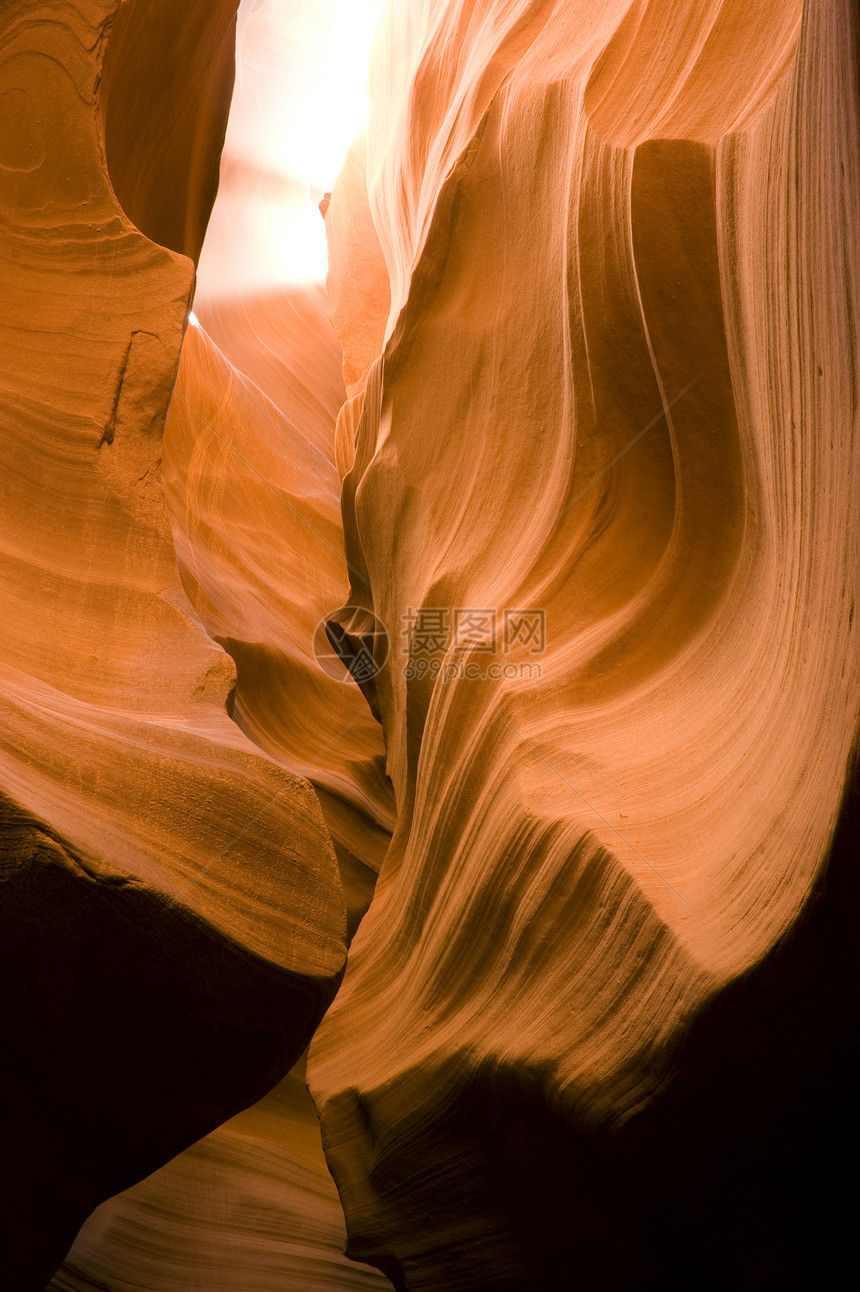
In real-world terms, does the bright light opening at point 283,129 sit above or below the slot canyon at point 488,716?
above

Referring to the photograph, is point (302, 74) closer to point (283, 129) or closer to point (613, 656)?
point (283, 129)

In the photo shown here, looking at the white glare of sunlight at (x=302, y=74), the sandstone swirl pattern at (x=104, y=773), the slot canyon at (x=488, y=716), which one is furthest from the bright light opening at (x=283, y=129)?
the sandstone swirl pattern at (x=104, y=773)

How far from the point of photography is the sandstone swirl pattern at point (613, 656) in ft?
4.86

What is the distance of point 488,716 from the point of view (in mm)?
2152

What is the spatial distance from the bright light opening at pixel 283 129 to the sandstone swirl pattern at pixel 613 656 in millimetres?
2724

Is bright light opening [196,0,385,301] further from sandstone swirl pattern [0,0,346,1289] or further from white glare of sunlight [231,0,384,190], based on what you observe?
sandstone swirl pattern [0,0,346,1289]

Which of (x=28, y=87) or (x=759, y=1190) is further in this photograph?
(x=28, y=87)

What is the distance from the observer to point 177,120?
302 centimetres

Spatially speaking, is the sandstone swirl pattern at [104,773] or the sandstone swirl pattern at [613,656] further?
the sandstone swirl pattern at [613,656]

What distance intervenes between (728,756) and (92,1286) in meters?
2.17

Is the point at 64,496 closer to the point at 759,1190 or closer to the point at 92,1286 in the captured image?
the point at 759,1190

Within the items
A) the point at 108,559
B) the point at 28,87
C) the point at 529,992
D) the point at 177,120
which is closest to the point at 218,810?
the point at 108,559

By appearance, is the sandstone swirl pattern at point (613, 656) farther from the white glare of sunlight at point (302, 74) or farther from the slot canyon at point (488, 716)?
the white glare of sunlight at point (302, 74)

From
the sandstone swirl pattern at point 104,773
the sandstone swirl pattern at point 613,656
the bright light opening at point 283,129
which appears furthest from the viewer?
the bright light opening at point 283,129
